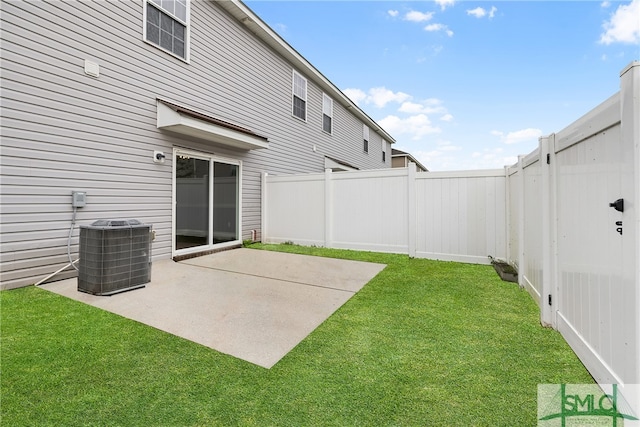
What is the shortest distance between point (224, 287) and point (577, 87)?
840 cm

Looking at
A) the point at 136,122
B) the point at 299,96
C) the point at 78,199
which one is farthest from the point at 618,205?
the point at 299,96

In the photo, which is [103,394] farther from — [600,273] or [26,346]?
[600,273]

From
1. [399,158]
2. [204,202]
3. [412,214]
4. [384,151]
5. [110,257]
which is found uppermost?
[399,158]

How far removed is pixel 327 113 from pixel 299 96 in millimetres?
2172

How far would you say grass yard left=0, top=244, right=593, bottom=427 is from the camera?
1.59m

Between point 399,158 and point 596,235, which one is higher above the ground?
point 399,158

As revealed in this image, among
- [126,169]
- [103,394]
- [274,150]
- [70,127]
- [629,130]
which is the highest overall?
[274,150]

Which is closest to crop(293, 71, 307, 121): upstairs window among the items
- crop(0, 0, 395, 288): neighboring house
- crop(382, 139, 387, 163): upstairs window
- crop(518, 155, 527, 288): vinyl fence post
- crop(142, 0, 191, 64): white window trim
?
crop(0, 0, 395, 288): neighboring house

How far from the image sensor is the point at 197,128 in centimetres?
546

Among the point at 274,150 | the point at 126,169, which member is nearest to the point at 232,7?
the point at 274,150

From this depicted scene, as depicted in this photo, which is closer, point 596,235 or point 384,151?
point 596,235

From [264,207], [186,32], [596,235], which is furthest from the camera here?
[264,207]

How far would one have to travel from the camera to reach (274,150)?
8922mm

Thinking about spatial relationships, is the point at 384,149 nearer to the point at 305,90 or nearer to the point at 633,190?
the point at 305,90
